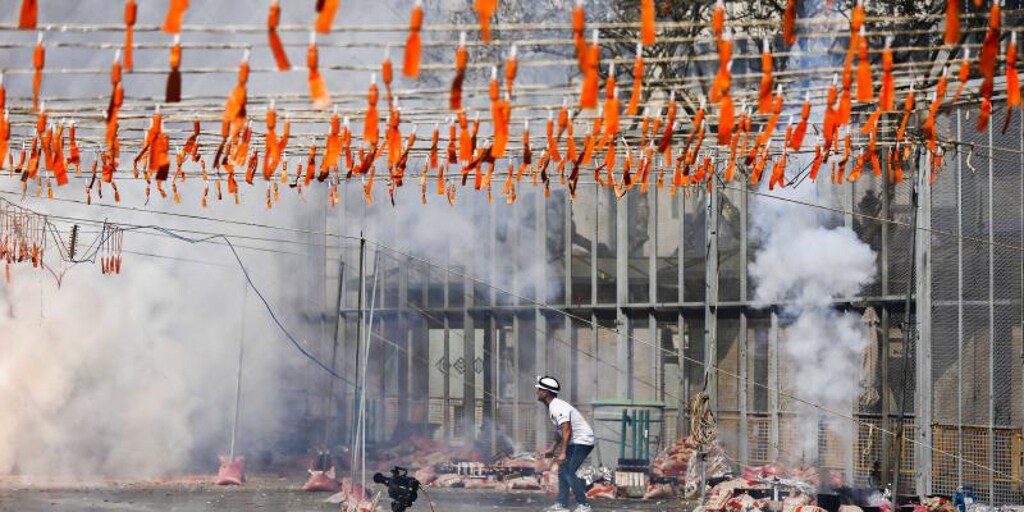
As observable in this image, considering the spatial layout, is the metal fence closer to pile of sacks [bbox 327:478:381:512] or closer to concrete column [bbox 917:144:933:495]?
concrete column [bbox 917:144:933:495]

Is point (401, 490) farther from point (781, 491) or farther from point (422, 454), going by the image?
point (422, 454)

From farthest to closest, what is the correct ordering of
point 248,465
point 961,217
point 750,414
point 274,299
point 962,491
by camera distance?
point 274,299
point 248,465
point 750,414
point 961,217
point 962,491

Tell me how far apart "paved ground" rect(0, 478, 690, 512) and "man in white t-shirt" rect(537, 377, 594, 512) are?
7.46 ft

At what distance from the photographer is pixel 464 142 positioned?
34.3ft

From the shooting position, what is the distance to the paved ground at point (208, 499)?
18.2 meters

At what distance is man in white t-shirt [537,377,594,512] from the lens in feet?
52.5

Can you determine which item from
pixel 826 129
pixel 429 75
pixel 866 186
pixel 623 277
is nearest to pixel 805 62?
pixel 866 186

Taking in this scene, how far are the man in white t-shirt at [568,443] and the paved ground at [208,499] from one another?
227 centimetres

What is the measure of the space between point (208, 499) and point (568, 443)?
19.5 ft

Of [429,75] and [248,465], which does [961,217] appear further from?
[248,465]

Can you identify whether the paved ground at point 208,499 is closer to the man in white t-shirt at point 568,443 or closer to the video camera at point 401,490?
the man in white t-shirt at point 568,443

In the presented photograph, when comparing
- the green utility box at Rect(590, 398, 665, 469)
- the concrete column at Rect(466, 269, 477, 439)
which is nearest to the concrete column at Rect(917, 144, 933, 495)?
the green utility box at Rect(590, 398, 665, 469)

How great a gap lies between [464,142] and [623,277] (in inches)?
560

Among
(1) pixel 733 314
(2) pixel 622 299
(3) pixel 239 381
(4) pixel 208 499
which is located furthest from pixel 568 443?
(3) pixel 239 381
